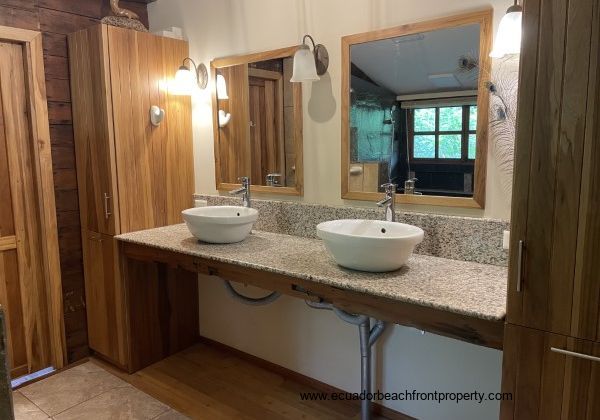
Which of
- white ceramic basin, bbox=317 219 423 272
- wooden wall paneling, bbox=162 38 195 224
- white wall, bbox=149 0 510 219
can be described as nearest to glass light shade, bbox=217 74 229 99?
white wall, bbox=149 0 510 219

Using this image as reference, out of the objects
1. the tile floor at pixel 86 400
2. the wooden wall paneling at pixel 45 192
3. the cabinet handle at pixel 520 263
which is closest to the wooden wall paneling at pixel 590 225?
the cabinet handle at pixel 520 263

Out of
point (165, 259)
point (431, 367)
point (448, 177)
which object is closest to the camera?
point (448, 177)

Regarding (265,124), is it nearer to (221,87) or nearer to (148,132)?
(221,87)

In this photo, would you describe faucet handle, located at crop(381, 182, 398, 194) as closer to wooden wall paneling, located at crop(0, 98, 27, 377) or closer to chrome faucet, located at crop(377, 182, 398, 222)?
chrome faucet, located at crop(377, 182, 398, 222)

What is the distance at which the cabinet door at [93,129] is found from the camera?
236cm

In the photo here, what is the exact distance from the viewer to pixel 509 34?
60.4 inches

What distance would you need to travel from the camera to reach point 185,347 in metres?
2.92

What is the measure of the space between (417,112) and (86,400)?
2222mm

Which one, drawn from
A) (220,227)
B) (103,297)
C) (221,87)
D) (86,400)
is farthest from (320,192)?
(86,400)

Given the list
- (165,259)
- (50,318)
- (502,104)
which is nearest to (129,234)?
(165,259)

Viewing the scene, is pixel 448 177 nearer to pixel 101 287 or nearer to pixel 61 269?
pixel 101 287

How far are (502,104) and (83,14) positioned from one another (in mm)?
2340

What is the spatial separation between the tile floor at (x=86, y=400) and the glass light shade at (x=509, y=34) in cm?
217

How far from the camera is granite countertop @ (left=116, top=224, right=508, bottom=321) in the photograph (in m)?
1.39
